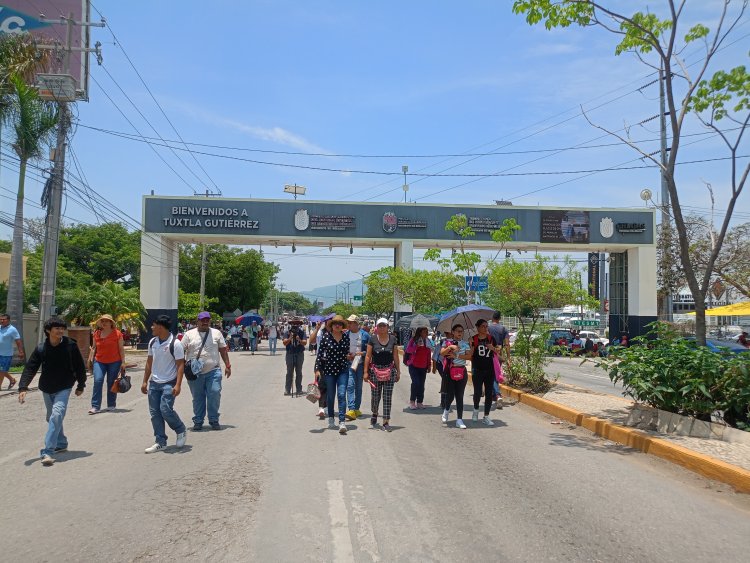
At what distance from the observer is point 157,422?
7891 mm

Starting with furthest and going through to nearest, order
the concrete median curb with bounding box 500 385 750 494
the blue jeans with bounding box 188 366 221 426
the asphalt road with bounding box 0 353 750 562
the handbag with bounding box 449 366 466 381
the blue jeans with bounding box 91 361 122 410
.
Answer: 1. the blue jeans with bounding box 91 361 122 410
2. the handbag with bounding box 449 366 466 381
3. the blue jeans with bounding box 188 366 221 426
4. the concrete median curb with bounding box 500 385 750 494
5. the asphalt road with bounding box 0 353 750 562

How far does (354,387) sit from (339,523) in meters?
5.10

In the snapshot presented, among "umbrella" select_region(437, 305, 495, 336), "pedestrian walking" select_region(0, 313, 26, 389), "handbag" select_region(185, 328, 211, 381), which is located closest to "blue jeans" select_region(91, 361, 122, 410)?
"handbag" select_region(185, 328, 211, 381)

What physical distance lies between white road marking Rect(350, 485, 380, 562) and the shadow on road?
3.92 meters

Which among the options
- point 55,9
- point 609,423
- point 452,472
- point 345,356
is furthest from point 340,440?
A: point 55,9

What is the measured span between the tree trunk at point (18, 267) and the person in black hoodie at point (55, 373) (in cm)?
1274

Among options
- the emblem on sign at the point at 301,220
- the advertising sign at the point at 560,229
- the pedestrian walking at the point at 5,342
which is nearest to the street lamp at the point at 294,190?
the emblem on sign at the point at 301,220

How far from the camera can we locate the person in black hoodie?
7344mm

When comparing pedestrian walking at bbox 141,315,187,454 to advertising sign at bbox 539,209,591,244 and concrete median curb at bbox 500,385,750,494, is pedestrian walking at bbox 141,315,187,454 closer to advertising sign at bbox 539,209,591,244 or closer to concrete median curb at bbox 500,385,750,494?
concrete median curb at bbox 500,385,750,494

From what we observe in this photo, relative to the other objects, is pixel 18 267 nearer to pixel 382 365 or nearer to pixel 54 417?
pixel 54 417

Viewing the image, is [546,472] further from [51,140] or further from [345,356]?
[51,140]

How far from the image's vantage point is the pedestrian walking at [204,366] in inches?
352

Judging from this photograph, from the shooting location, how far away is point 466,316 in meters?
13.8

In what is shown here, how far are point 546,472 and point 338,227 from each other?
30.0 meters
